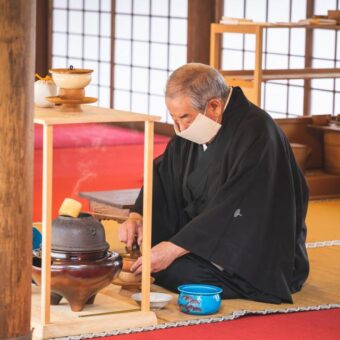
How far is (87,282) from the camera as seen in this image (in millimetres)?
3939

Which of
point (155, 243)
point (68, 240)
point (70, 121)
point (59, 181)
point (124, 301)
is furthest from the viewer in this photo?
point (59, 181)

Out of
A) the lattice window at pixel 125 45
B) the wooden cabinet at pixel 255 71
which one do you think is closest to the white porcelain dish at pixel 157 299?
the wooden cabinet at pixel 255 71

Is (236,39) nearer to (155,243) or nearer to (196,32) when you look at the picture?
(196,32)

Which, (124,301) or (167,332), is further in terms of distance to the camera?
(124,301)

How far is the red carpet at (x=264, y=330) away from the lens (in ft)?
12.8

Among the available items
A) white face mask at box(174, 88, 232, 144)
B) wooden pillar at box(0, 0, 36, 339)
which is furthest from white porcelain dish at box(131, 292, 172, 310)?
wooden pillar at box(0, 0, 36, 339)

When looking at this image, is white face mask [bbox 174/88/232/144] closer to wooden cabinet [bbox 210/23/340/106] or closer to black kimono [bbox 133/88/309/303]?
black kimono [bbox 133/88/309/303]

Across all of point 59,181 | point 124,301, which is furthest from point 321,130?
point 124,301

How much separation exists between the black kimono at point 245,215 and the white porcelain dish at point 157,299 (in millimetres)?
251

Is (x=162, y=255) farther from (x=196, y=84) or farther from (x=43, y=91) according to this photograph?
(x=43, y=91)

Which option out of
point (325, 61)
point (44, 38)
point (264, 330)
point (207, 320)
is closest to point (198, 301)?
point (207, 320)

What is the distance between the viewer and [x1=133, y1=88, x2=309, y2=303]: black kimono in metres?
4.43

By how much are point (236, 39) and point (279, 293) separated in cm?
590

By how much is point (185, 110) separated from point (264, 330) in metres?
1.00
